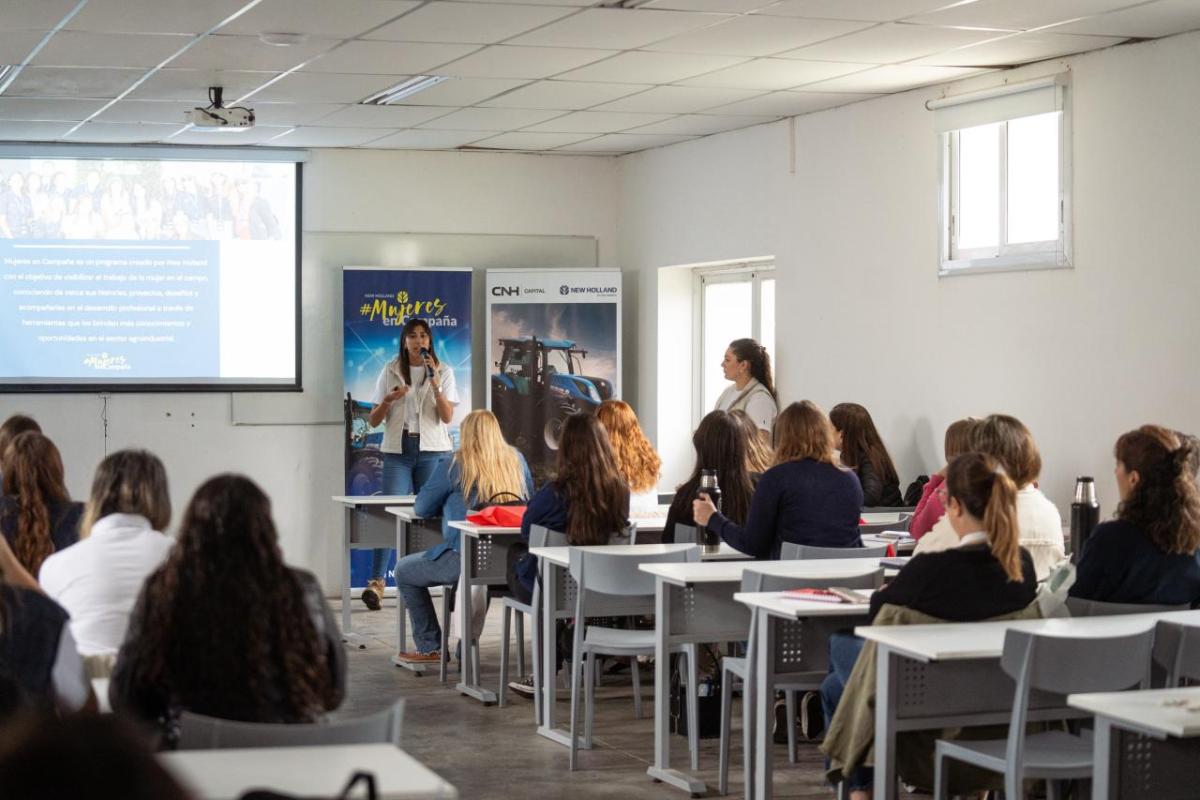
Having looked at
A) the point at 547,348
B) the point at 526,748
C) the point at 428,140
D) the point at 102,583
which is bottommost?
the point at 526,748

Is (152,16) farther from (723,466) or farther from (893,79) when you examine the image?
(893,79)

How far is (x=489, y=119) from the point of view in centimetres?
937

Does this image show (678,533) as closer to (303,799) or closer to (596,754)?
(596,754)

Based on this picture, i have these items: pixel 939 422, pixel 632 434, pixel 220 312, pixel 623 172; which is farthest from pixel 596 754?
pixel 623 172

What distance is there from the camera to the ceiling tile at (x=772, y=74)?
7410 mm

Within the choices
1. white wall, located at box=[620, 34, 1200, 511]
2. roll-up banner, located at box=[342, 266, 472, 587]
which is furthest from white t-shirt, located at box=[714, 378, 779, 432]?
roll-up banner, located at box=[342, 266, 472, 587]

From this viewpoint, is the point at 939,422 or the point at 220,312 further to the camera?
the point at 220,312

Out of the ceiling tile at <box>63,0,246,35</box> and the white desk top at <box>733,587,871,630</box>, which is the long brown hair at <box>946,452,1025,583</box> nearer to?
the white desk top at <box>733,587,871,630</box>

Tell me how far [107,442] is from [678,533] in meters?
5.20

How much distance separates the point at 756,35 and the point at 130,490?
12.4ft

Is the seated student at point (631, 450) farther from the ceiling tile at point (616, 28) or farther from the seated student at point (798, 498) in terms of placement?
the ceiling tile at point (616, 28)

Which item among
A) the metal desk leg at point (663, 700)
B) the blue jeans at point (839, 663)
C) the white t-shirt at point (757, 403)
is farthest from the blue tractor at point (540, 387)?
the blue jeans at point (839, 663)

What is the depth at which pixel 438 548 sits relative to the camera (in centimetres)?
763

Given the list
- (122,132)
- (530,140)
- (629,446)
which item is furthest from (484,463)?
(122,132)
